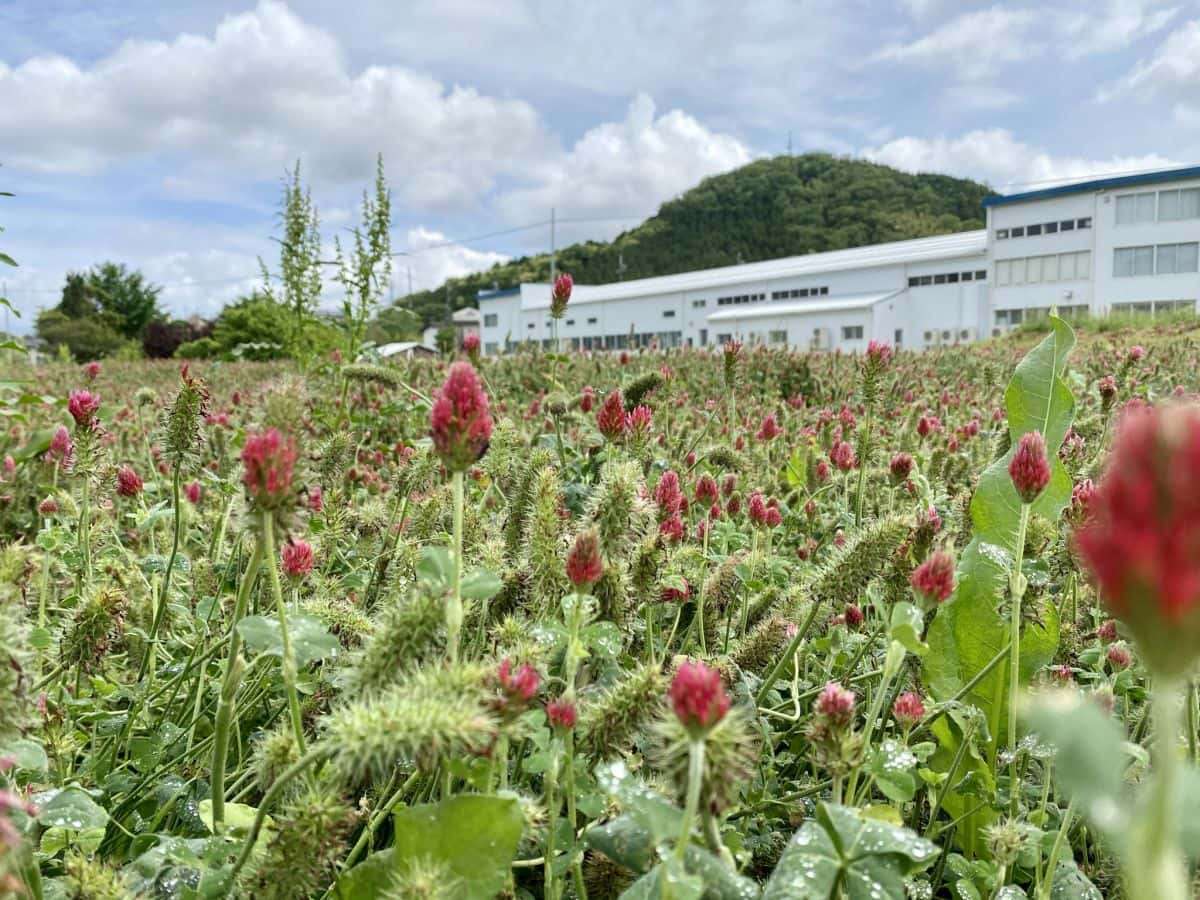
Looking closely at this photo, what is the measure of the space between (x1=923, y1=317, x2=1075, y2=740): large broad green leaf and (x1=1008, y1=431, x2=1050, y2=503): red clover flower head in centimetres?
38

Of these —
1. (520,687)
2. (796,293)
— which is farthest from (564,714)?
(796,293)

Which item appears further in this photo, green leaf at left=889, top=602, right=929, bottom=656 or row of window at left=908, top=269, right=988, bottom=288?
row of window at left=908, top=269, right=988, bottom=288

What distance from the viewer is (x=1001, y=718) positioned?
1.85 m

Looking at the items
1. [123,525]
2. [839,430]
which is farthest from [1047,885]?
[123,525]

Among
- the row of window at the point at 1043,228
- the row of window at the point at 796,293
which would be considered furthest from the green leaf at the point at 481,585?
the row of window at the point at 796,293

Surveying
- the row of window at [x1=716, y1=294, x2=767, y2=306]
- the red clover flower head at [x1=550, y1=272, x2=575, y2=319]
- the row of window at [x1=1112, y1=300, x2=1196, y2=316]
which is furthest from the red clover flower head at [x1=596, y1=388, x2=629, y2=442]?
the row of window at [x1=716, y1=294, x2=767, y2=306]

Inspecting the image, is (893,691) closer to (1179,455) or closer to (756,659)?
(756,659)

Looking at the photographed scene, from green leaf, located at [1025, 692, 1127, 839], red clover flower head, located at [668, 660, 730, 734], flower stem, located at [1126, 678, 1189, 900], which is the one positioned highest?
green leaf, located at [1025, 692, 1127, 839]

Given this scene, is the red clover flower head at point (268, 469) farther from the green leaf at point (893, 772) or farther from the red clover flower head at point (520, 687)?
the green leaf at point (893, 772)

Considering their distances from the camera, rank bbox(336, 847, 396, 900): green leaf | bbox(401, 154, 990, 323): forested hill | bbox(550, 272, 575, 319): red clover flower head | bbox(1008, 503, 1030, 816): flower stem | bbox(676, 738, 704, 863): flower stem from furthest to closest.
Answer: bbox(401, 154, 990, 323): forested hill < bbox(550, 272, 575, 319): red clover flower head < bbox(1008, 503, 1030, 816): flower stem < bbox(336, 847, 396, 900): green leaf < bbox(676, 738, 704, 863): flower stem

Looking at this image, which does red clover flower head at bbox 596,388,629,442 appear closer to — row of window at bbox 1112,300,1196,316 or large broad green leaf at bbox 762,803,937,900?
large broad green leaf at bbox 762,803,937,900

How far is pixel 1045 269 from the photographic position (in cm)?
4719

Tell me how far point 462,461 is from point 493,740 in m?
0.32

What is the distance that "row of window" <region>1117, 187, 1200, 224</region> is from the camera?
4328cm
